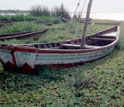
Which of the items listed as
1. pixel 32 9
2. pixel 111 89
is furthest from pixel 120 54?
pixel 32 9

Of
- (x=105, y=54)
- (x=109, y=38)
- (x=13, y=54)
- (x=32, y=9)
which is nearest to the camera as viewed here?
(x=13, y=54)

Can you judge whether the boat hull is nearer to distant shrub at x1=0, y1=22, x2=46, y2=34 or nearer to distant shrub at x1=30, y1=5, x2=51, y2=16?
distant shrub at x1=0, y1=22, x2=46, y2=34

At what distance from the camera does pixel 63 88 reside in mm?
4070

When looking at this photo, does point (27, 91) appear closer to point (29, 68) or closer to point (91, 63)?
point (29, 68)

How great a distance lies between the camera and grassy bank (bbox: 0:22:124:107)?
3494 millimetres

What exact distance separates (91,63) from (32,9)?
52.2 feet

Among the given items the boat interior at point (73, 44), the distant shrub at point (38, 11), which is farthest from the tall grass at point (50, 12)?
the boat interior at point (73, 44)

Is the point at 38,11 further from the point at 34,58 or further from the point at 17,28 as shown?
the point at 34,58

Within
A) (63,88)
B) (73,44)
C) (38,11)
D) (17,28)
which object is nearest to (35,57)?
A: (63,88)

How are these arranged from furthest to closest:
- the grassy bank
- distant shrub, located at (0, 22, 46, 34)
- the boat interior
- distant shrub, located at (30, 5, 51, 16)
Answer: distant shrub, located at (30, 5, 51, 16), distant shrub, located at (0, 22, 46, 34), the boat interior, the grassy bank

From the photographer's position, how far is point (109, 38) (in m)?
9.12

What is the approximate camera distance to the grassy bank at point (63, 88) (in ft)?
11.5

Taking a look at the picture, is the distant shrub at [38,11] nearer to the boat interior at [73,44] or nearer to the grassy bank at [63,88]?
the boat interior at [73,44]

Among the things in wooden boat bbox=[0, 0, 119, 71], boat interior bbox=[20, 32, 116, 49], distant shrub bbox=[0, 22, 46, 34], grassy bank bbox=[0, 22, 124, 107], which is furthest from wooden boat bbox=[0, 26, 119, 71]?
distant shrub bbox=[0, 22, 46, 34]
